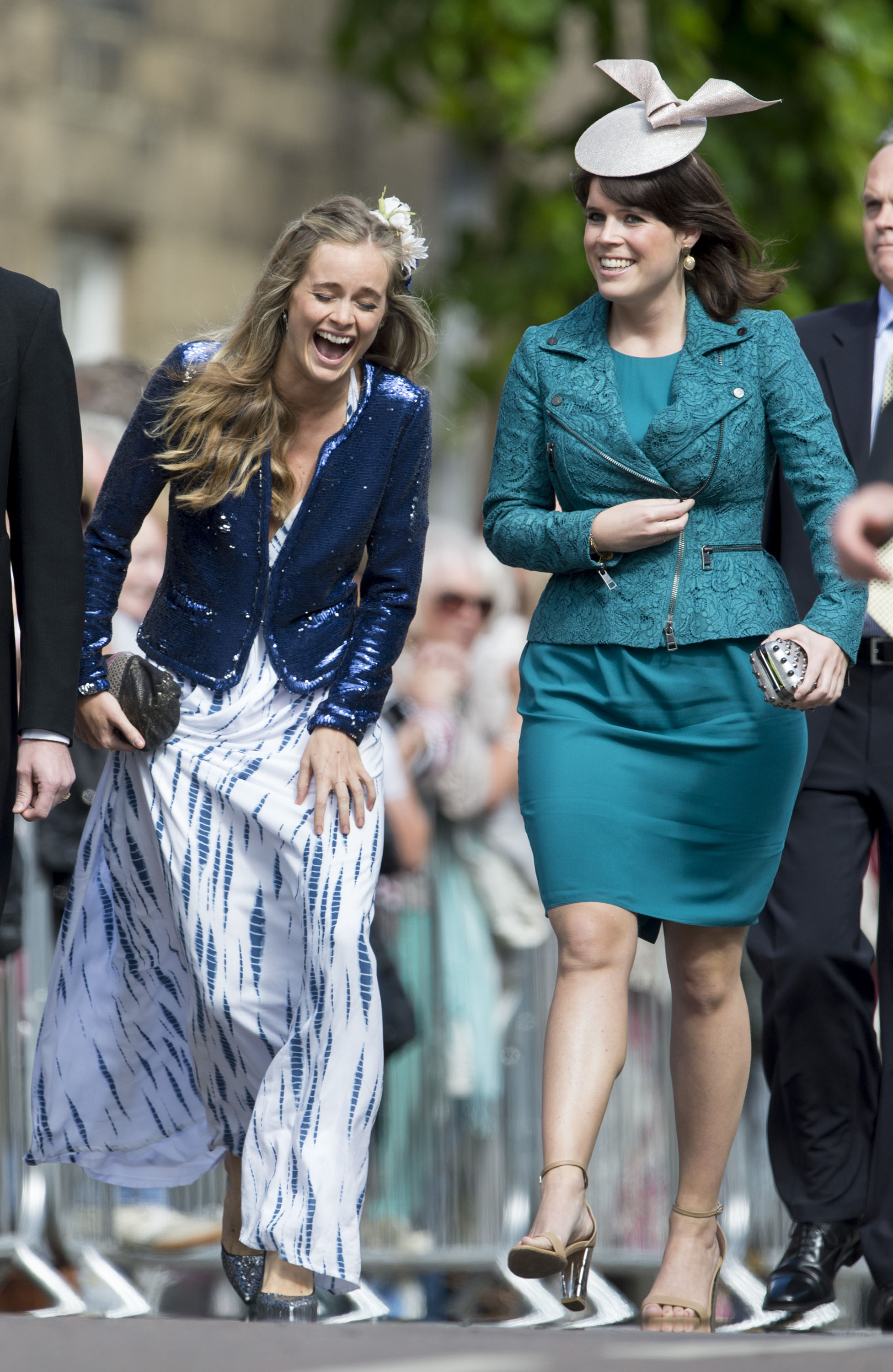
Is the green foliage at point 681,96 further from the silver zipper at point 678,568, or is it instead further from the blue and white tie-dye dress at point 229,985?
the blue and white tie-dye dress at point 229,985

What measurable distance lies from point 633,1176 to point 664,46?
5.02 meters

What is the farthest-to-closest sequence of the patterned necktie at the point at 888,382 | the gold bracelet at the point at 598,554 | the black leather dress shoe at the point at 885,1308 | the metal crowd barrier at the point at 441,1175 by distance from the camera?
the metal crowd barrier at the point at 441,1175 → the patterned necktie at the point at 888,382 → the black leather dress shoe at the point at 885,1308 → the gold bracelet at the point at 598,554

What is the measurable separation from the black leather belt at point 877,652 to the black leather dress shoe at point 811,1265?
4.21ft

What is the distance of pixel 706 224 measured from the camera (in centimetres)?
462

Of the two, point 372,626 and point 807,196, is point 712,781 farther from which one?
point 807,196

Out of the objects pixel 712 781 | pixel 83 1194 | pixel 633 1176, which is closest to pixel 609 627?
pixel 712 781

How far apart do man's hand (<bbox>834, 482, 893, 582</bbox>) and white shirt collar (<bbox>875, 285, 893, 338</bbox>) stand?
73.2 inches

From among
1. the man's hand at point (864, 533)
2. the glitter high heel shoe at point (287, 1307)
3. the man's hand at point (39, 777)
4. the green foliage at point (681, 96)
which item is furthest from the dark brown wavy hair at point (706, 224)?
the green foliage at point (681, 96)

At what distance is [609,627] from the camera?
14.9ft

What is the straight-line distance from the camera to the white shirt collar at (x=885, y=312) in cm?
524

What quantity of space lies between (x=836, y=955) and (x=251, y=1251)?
1.47 metres

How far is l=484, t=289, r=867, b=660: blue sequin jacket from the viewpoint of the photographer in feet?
14.8

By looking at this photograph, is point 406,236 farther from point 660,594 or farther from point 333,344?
point 660,594

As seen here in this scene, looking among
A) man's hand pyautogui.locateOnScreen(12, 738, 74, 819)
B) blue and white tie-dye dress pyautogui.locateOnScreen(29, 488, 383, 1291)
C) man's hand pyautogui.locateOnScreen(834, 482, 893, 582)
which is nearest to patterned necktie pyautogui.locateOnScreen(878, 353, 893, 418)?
blue and white tie-dye dress pyautogui.locateOnScreen(29, 488, 383, 1291)
